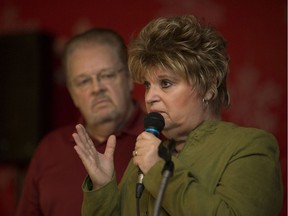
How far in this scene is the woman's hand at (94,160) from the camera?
1.49 meters

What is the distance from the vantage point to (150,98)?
143 cm

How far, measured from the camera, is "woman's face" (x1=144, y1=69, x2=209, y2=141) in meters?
1.42

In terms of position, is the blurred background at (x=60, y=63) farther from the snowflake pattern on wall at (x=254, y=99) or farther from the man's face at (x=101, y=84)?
the man's face at (x=101, y=84)

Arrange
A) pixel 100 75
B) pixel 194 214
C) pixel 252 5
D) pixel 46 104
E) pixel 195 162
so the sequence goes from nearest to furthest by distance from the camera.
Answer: pixel 194 214 → pixel 195 162 → pixel 100 75 → pixel 252 5 → pixel 46 104

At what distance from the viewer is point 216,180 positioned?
4.40 feet

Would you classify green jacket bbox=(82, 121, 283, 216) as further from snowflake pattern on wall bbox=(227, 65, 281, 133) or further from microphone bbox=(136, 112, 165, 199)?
snowflake pattern on wall bbox=(227, 65, 281, 133)

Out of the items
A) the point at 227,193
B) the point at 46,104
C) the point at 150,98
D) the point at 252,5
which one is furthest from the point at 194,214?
the point at 46,104

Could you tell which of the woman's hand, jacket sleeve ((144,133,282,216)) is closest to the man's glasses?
the woman's hand

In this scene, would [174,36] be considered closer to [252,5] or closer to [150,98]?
[150,98]

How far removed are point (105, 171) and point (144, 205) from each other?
0.16 meters

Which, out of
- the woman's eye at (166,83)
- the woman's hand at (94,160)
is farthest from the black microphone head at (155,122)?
the woman's hand at (94,160)

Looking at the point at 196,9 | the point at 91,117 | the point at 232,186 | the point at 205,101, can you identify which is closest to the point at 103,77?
the point at 91,117

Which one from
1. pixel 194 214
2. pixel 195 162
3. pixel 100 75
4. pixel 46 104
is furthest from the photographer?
pixel 46 104

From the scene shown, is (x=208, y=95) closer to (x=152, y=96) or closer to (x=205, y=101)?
(x=205, y=101)
